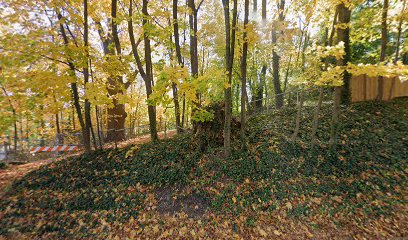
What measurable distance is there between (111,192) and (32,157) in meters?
7.20

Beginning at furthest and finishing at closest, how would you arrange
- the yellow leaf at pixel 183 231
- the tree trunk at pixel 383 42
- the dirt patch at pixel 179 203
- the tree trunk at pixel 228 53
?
the tree trunk at pixel 383 42
the tree trunk at pixel 228 53
the dirt patch at pixel 179 203
the yellow leaf at pixel 183 231

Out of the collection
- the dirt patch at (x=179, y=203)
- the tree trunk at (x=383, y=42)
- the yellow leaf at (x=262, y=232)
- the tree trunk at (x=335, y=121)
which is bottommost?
the yellow leaf at (x=262, y=232)

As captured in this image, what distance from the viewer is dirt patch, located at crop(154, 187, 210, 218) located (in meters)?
4.50

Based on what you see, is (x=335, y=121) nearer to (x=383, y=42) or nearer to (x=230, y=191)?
(x=230, y=191)

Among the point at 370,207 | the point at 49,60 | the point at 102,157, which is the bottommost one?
the point at 370,207

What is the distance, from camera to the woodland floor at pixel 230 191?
4023 mm

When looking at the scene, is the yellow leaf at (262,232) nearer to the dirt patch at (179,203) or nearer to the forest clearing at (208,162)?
the forest clearing at (208,162)

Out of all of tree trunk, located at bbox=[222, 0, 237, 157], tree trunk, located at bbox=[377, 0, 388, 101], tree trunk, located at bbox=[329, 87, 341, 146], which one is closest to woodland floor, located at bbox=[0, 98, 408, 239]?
tree trunk, located at bbox=[329, 87, 341, 146]

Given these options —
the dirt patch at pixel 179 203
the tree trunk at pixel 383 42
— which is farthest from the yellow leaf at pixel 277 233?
the tree trunk at pixel 383 42

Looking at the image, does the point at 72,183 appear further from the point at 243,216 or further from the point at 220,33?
the point at 220,33

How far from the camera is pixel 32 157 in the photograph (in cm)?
941

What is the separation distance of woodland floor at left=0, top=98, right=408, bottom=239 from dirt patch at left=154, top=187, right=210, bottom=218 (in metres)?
0.02

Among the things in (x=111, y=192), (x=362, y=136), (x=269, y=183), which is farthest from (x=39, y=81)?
(x=362, y=136)

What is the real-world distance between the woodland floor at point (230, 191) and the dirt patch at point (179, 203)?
0.08 feet
